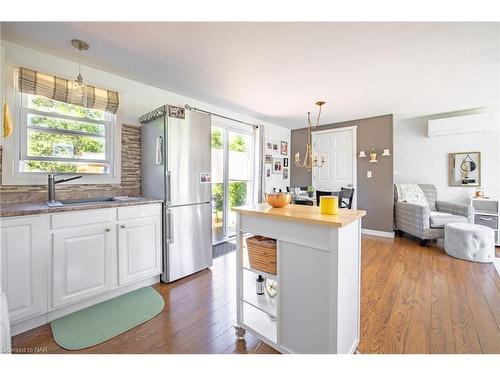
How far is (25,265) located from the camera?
5.15 ft

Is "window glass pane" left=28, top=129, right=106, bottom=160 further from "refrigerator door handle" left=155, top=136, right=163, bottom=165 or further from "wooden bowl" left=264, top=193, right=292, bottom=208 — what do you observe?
"wooden bowl" left=264, top=193, right=292, bottom=208

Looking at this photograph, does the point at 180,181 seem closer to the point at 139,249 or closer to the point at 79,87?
the point at 139,249

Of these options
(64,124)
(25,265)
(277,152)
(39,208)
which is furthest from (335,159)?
(25,265)

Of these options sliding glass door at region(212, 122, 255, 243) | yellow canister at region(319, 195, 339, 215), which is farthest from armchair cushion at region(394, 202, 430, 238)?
yellow canister at region(319, 195, 339, 215)

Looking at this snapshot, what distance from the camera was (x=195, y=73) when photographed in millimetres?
2434

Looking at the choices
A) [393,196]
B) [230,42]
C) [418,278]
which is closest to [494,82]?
[393,196]

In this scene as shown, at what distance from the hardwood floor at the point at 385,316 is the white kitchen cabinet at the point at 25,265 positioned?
22 centimetres

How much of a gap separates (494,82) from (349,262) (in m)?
3.31

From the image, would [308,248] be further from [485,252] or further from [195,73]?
[485,252]

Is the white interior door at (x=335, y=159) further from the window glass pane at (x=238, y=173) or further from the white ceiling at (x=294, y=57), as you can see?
the window glass pane at (x=238, y=173)

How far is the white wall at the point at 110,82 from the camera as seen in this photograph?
1935mm

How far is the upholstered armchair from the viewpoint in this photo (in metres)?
3.47

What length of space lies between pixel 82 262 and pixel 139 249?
466mm

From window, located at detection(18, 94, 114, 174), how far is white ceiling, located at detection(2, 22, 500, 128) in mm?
505
